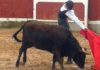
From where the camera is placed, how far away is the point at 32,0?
20.7 metres

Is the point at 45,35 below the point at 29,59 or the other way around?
the other way around

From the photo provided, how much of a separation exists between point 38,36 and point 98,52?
1.37 metres

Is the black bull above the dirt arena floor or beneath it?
above

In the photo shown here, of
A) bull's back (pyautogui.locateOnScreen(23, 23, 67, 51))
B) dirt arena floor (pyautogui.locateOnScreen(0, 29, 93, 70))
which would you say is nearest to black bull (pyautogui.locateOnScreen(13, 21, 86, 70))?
bull's back (pyautogui.locateOnScreen(23, 23, 67, 51))

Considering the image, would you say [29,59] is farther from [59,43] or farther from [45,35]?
[59,43]

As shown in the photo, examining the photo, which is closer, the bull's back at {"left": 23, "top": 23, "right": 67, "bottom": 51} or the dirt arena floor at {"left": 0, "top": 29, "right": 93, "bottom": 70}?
the bull's back at {"left": 23, "top": 23, "right": 67, "bottom": 51}

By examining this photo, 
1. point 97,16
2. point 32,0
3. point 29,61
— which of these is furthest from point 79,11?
point 29,61

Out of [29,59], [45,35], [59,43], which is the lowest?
[29,59]

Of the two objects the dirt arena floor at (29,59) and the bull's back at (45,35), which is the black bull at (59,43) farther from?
the dirt arena floor at (29,59)

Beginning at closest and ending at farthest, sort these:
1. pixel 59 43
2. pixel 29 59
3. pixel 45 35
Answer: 1. pixel 59 43
2. pixel 45 35
3. pixel 29 59

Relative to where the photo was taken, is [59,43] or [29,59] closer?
[59,43]

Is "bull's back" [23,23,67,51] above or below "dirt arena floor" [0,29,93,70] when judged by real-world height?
above

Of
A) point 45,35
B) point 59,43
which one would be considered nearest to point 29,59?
point 45,35

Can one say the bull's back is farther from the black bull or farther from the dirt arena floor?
the dirt arena floor
